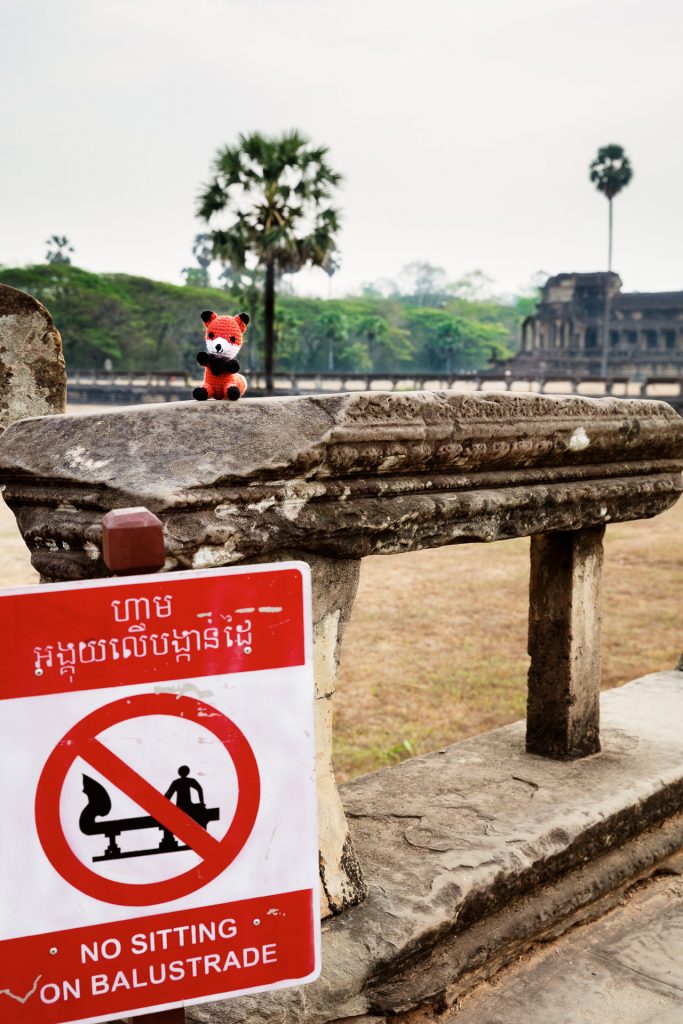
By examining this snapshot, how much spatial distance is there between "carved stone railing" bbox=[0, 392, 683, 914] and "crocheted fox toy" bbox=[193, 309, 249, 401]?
8 cm

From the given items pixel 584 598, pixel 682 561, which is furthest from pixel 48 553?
pixel 682 561

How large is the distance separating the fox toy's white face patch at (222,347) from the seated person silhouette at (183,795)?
0.85 m

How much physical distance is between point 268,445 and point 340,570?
312 mm

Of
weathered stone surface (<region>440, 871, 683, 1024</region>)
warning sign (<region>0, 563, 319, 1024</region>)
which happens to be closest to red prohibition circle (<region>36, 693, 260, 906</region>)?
warning sign (<region>0, 563, 319, 1024</region>)

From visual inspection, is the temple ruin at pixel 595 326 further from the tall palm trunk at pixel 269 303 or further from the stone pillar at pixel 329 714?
the stone pillar at pixel 329 714

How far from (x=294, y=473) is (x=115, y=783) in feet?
2.19

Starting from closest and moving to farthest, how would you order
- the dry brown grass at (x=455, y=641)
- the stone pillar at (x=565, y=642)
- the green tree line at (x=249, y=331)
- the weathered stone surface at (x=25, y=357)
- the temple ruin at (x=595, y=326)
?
the weathered stone surface at (x=25, y=357) < the stone pillar at (x=565, y=642) < the dry brown grass at (x=455, y=641) < the green tree line at (x=249, y=331) < the temple ruin at (x=595, y=326)

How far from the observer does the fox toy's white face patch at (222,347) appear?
67.9 inches

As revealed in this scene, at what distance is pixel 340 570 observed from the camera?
1773 millimetres

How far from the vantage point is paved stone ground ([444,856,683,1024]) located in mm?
1798

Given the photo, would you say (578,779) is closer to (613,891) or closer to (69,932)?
(613,891)

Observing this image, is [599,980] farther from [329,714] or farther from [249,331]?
[249,331]

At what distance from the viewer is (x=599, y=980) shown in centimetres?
192

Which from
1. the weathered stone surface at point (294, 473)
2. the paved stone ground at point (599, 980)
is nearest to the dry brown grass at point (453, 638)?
the paved stone ground at point (599, 980)
